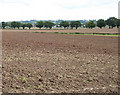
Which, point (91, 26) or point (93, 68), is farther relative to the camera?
point (91, 26)

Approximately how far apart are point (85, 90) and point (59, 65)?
378 centimetres

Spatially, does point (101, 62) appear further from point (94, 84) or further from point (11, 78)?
point (11, 78)

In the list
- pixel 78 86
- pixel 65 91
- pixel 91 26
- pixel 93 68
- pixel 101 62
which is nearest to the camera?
pixel 65 91

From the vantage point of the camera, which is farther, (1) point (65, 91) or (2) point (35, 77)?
(2) point (35, 77)

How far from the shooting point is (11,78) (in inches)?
359

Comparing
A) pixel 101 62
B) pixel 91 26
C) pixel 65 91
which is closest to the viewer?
pixel 65 91

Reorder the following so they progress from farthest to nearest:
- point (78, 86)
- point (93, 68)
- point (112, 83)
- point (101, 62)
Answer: point (101, 62) → point (93, 68) → point (112, 83) → point (78, 86)

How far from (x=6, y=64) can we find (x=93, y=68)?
5212 mm

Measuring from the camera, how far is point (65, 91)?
787cm

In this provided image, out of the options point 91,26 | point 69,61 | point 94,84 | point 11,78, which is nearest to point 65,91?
point 94,84

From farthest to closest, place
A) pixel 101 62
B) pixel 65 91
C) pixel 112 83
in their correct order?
pixel 101 62 < pixel 112 83 < pixel 65 91

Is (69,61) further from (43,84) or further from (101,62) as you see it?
(43,84)

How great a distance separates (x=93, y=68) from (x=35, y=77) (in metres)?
3.64

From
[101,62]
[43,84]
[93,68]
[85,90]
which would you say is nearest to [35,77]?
[43,84]
